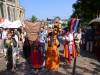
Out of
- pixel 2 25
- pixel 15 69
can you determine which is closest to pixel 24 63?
pixel 15 69

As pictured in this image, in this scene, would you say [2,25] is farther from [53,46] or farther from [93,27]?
[53,46]

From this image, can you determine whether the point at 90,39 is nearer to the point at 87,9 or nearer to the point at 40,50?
the point at 40,50

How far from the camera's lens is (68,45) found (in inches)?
661

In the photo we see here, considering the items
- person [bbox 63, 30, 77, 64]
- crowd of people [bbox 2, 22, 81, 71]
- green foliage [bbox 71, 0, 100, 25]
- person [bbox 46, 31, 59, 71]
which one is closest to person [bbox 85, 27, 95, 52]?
person [bbox 63, 30, 77, 64]

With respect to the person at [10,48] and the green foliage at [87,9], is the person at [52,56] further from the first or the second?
the green foliage at [87,9]

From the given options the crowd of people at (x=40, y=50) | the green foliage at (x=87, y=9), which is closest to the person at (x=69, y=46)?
the crowd of people at (x=40, y=50)

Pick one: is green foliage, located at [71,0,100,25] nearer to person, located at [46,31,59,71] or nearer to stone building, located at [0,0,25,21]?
stone building, located at [0,0,25,21]

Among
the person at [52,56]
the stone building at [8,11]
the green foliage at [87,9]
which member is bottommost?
the person at [52,56]

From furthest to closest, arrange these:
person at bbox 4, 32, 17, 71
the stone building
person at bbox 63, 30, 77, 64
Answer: the stone building < person at bbox 63, 30, 77, 64 < person at bbox 4, 32, 17, 71

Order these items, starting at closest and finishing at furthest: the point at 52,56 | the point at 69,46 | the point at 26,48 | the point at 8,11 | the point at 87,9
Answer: the point at 26,48 < the point at 52,56 < the point at 69,46 < the point at 87,9 < the point at 8,11

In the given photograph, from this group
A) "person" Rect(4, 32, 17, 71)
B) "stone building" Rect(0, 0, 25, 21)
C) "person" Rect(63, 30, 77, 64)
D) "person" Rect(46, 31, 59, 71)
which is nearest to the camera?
"person" Rect(46, 31, 59, 71)

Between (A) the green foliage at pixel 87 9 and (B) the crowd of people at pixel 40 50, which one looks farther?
(A) the green foliage at pixel 87 9

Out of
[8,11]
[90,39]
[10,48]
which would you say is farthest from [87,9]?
[8,11]

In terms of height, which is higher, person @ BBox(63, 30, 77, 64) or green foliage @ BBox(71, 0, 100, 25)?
green foliage @ BBox(71, 0, 100, 25)
